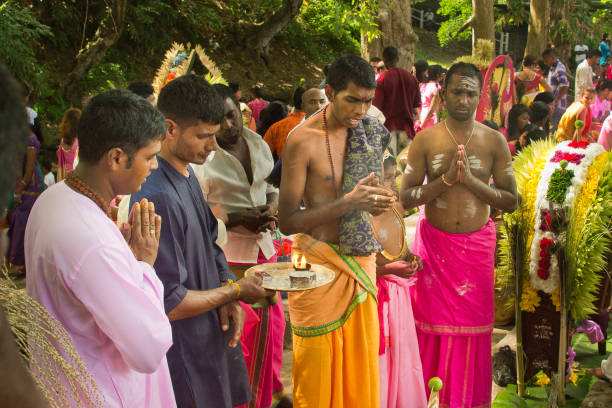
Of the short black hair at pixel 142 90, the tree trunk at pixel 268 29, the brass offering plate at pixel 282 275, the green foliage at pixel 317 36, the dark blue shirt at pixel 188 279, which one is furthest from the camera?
the green foliage at pixel 317 36

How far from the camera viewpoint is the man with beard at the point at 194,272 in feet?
7.35

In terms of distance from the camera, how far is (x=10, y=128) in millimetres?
650

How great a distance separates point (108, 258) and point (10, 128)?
43.3 inches

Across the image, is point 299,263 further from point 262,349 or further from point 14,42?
point 14,42

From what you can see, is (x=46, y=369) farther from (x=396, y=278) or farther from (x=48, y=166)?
(x=48, y=166)

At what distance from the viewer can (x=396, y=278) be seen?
145 inches

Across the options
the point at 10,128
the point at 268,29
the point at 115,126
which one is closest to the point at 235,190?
the point at 115,126

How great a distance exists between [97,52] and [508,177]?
10301mm

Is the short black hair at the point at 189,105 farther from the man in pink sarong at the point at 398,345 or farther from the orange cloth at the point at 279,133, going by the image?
the orange cloth at the point at 279,133

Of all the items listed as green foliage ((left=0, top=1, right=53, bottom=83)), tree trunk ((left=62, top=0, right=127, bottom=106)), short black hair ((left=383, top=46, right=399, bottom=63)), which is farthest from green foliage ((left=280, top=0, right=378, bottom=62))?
green foliage ((left=0, top=1, right=53, bottom=83))

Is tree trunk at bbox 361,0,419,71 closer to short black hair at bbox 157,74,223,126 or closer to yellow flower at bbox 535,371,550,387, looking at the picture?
yellow flower at bbox 535,371,550,387

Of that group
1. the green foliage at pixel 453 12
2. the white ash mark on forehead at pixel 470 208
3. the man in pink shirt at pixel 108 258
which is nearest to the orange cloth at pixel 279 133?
the white ash mark on forehead at pixel 470 208

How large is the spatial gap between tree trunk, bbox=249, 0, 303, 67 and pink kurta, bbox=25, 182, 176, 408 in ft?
52.5

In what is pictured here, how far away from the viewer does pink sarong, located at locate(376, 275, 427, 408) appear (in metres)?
3.63
